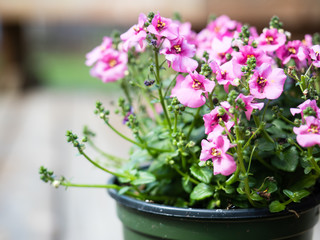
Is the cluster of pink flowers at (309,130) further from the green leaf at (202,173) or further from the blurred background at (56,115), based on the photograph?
the blurred background at (56,115)

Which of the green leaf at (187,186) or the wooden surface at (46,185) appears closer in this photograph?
the green leaf at (187,186)

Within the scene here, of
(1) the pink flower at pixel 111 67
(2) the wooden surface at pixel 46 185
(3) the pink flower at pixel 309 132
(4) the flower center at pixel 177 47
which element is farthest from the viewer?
(2) the wooden surface at pixel 46 185

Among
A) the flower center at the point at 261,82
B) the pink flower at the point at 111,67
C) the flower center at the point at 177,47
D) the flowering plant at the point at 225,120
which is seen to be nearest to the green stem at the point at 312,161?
the flowering plant at the point at 225,120

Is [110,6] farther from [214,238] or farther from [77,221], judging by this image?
[214,238]

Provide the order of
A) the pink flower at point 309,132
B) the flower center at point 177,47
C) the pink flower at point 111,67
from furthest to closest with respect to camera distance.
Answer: the pink flower at point 111,67, the flower center at point 177,47, the pink flower at point 309,132

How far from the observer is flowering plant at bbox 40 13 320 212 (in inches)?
24.3

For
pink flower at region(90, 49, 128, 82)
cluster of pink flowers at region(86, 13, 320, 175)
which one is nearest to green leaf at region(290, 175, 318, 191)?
cluster of pink flowers at region(86, 13, 320, 175)

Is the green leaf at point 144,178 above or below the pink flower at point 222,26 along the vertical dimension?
below

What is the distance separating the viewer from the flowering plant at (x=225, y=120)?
62 centimetres

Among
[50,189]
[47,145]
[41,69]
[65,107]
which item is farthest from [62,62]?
[50,189]

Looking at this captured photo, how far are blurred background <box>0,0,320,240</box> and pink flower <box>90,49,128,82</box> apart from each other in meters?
0.07

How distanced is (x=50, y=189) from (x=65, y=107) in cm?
149

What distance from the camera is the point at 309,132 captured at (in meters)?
0.58

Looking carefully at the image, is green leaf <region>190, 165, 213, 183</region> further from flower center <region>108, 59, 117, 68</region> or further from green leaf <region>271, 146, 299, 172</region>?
flower center <region>108, 59, 117, 68</region>
